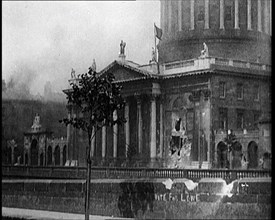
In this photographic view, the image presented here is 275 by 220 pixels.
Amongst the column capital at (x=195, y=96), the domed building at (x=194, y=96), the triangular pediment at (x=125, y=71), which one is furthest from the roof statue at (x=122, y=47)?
the column capital at (x=195, y=96)

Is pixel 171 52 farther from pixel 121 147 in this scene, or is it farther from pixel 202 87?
pixel 121 147

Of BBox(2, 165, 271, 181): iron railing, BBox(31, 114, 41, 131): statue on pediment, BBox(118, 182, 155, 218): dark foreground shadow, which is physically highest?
BBox(31, 114, 41, 131): statue on pediment

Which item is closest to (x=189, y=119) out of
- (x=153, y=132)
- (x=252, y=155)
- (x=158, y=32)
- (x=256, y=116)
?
(x=153, y=132)

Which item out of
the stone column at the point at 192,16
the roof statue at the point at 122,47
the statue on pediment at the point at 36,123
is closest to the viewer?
the roof statue at the point at 122,47

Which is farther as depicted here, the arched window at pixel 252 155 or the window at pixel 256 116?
the arched window at pixel 252 155

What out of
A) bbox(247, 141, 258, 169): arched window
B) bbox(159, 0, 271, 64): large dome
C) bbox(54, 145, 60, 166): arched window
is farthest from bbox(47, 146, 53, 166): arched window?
bbox(247, 141, 258, 169): arched window

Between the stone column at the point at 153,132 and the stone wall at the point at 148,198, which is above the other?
the stone column at the point at 153,132

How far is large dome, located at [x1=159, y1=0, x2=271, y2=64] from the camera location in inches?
762

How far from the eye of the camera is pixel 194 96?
872 inches

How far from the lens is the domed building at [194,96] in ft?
59.1

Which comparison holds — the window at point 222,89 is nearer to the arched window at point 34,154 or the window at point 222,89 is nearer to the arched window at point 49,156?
the arched window at point 49,156

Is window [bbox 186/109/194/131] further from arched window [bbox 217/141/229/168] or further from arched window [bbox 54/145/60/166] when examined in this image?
arched window [bbox 54/145/60/166]

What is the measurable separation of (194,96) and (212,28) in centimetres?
333

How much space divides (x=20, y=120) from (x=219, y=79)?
21.1ft
